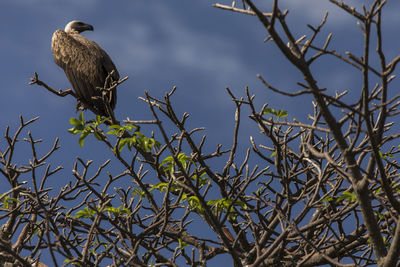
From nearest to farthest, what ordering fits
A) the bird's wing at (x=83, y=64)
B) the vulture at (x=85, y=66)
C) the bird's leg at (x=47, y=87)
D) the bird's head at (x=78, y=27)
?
the bird's leg at (x=47, y=87) → the vulture at (x=85, y=66) → the bird's wing at (x=83, y=64) → the bird's head at (x=78, y=27)

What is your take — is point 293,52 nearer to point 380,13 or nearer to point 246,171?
point 380,13

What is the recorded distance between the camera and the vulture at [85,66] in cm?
1083

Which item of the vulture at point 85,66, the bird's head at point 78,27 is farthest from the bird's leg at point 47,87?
the bird's head at point 78,27

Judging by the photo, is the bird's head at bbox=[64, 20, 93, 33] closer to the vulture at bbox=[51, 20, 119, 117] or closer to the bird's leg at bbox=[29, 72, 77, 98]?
the vulture at bbox=[51, 20, 119, 117]

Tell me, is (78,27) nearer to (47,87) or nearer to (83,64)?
(83,64)

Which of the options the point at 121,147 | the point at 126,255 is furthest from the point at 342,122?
the point at 126,255

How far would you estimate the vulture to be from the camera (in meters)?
10.8

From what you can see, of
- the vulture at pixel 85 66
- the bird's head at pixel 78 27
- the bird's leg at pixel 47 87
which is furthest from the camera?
the bird's head at pixel 78 27

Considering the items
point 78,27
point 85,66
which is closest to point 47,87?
point 85,66

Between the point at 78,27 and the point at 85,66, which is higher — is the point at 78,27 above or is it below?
above

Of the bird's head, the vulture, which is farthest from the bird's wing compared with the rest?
the bird's head

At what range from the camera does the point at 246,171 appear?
20.7ft

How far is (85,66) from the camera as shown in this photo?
1162cm

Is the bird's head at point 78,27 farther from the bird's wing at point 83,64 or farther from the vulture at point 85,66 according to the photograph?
the bird's wing at point 83,64
